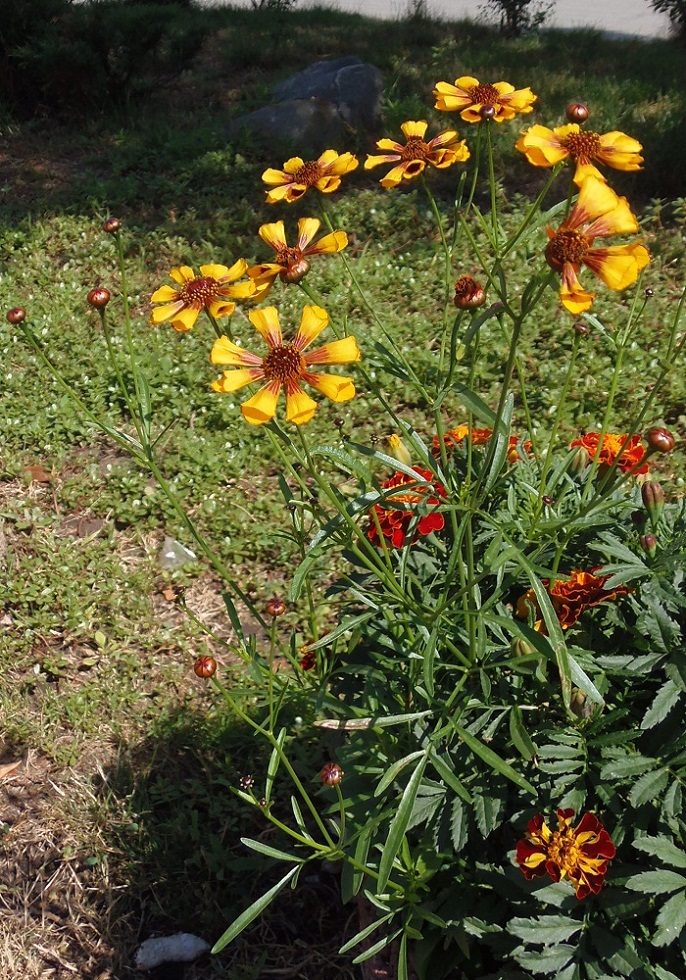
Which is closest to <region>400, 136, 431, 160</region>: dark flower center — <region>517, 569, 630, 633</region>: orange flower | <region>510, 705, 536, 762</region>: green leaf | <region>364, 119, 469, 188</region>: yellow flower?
<region>364, 119, 469, 188</region>: yellow flower

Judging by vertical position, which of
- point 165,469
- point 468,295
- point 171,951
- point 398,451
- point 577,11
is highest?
point 468,295

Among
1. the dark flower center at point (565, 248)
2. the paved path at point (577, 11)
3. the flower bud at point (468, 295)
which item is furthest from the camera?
the paved path at point (577, 11)

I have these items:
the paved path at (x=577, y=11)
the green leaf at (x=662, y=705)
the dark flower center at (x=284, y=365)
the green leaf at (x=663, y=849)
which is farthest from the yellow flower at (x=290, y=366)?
the paved path at (x=577, y=11)

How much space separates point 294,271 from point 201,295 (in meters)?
0.17

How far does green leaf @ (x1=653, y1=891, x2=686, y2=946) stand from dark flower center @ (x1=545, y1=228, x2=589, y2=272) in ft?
2.90

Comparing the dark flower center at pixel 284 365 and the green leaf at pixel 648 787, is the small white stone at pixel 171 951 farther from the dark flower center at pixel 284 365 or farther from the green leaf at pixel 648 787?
the dark flower center at pixel 284 365

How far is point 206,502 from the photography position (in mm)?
2896

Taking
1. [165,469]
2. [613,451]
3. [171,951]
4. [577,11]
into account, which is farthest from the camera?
[577,11]

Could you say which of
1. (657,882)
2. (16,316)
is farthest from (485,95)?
(657,882)

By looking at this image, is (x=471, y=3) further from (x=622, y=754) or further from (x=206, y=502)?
(x=622, y=754)

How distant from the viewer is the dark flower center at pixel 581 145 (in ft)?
4.09

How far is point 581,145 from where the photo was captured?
4.10 ft

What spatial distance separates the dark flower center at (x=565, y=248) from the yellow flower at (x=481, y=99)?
454mm

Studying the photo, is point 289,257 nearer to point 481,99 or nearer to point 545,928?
point 481,99
